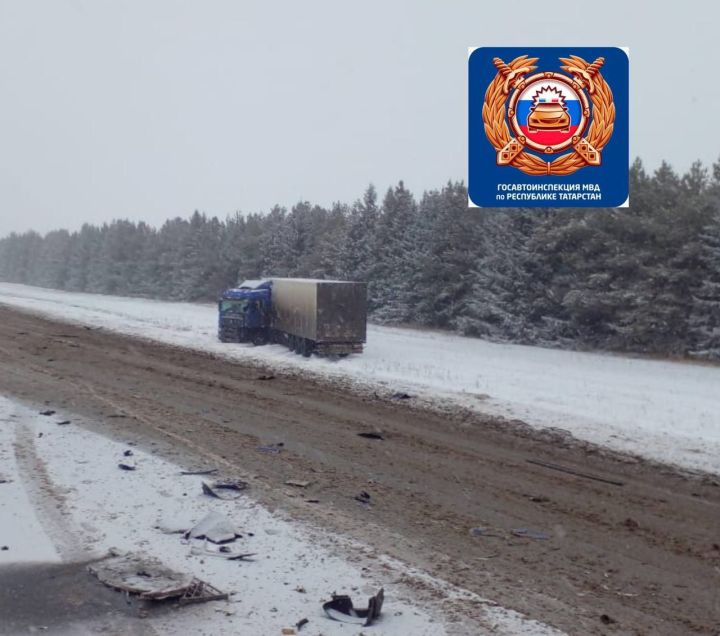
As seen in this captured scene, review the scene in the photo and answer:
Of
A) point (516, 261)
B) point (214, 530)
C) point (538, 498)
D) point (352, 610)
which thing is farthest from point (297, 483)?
point (516, 261)

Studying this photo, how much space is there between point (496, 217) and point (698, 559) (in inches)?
1287

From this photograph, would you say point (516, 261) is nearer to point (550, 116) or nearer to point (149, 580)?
point (550, 116)

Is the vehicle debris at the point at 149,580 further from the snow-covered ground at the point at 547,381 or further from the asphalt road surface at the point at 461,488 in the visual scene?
the snow-covered ground at the point at 547,381

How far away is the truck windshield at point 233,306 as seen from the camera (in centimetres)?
2695

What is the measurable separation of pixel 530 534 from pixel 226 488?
3.31m

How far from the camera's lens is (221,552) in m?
6.78

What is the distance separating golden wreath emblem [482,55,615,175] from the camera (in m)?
12.4

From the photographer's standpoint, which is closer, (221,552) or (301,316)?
(221,552)

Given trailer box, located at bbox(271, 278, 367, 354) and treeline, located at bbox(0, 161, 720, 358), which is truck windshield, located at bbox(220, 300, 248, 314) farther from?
treeline, located at bbox(0, 161, 720, 358)

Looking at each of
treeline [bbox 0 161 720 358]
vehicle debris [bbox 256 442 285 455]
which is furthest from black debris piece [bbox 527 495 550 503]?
treeline [bbox 0 161 720 358]

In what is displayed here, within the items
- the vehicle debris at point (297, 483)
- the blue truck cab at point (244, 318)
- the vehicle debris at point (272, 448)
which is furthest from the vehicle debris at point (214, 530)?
the blue truck cab at point (244, 318)

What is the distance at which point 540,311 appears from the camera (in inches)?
1447

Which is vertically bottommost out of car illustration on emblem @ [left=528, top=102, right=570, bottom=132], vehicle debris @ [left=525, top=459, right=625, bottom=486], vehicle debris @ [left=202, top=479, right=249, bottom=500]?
vehicle debris @ [left=525, top=459, right=625, bottom=486]

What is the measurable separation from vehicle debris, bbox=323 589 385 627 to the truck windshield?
851 inches
